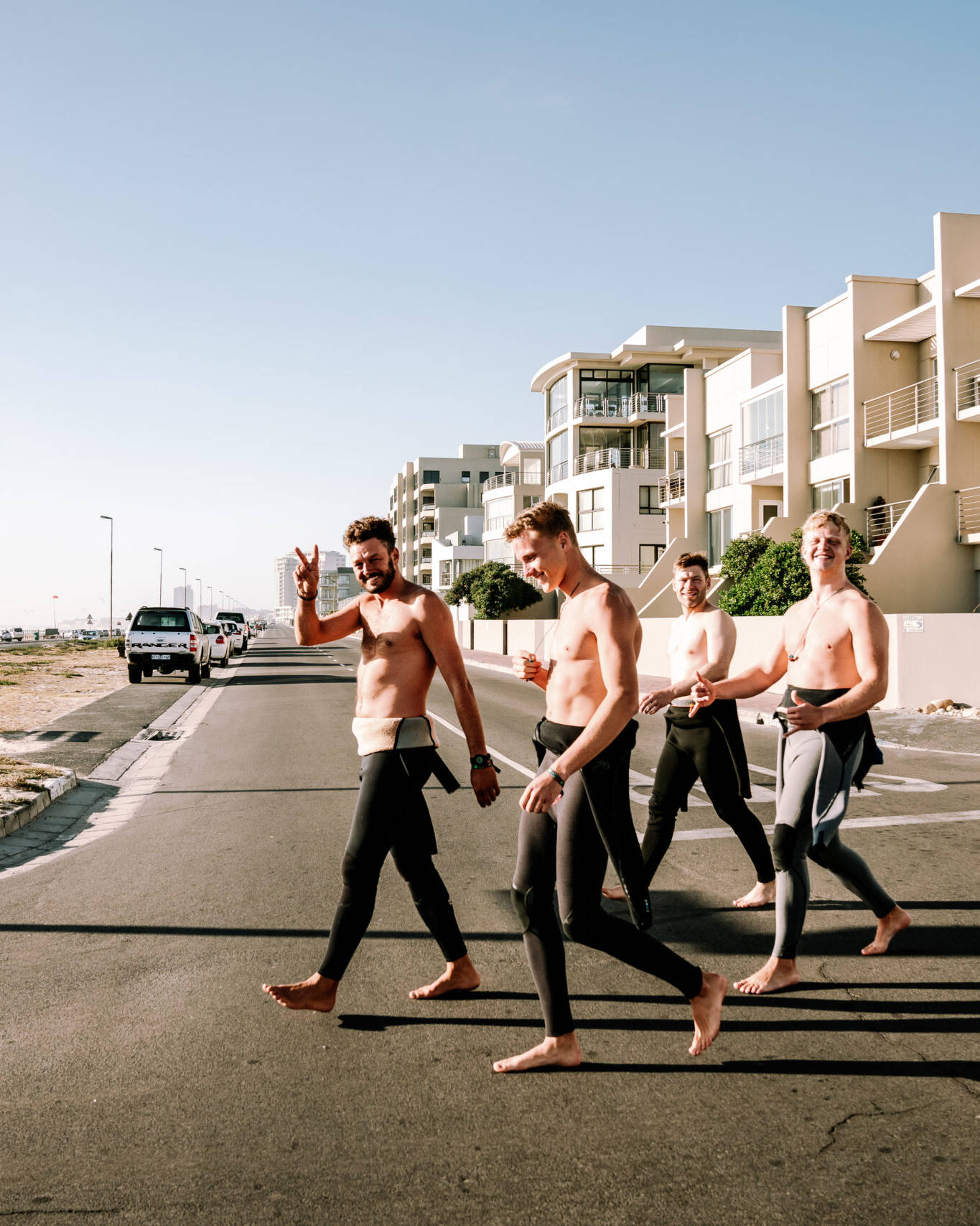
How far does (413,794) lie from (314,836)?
383cm

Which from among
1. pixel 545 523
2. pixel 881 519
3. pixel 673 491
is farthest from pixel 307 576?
pixel 673 491

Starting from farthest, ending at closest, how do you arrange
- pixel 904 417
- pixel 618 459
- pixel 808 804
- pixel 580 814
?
pixel 618 459, pixel 904 417, pixel 808 804, pixel 580 814

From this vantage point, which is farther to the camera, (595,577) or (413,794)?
(413,794)

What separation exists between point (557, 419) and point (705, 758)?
180 feet

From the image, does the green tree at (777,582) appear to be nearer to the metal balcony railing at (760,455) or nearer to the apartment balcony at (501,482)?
the metal balcony railing at (760,455)

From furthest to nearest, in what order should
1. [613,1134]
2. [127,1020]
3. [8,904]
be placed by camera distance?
[8,904]
[127,1020]
[613,1134]

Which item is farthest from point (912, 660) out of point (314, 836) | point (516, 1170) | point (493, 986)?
point (516, 1170)

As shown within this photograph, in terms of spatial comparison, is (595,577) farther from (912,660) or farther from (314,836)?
(912,660)

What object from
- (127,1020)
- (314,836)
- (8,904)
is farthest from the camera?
(314,836)

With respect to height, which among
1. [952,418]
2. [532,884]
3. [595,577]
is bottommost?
[532,884]

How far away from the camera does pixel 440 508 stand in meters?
102

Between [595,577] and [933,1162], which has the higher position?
[595,577]

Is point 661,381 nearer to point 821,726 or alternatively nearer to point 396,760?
point 821,726

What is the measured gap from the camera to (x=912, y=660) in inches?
696
